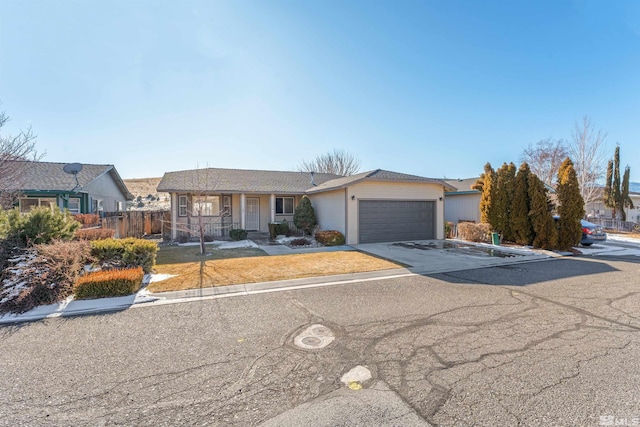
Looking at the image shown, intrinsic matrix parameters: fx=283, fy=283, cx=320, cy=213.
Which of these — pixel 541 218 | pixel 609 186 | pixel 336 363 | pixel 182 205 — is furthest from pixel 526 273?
pixel 609 186

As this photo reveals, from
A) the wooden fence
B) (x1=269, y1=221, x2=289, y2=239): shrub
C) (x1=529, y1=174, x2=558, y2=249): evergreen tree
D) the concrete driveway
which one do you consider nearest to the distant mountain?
the wooden fence

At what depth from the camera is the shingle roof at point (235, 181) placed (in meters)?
15.7

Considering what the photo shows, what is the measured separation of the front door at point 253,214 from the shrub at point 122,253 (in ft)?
33.2

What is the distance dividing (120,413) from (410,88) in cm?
1561

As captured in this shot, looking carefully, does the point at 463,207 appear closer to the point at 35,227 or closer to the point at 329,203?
the point at 329,203

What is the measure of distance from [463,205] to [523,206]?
7855 millimetres

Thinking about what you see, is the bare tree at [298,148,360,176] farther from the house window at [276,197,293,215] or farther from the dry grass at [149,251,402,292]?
the dry grass at [149,251,402,292]

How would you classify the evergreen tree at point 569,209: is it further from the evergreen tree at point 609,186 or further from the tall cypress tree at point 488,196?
the evergreen tree at point 609,186

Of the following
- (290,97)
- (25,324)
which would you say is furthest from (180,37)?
(25,324)

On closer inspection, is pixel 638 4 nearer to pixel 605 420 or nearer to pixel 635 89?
pixel 635 89

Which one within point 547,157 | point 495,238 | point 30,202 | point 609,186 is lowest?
point 495,238

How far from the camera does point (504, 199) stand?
1402 cm

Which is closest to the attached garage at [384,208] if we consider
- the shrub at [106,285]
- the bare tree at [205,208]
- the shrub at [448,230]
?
the shrub at [448,230]

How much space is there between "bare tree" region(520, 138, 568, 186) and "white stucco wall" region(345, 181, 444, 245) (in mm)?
21978
